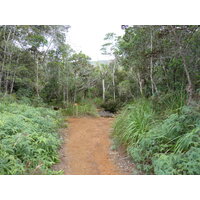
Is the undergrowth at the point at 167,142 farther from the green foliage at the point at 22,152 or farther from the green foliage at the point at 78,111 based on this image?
the green foliage at the point at 78,111

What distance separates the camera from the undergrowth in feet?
5.95

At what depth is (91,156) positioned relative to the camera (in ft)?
9.52

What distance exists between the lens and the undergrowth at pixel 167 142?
1.81 meters

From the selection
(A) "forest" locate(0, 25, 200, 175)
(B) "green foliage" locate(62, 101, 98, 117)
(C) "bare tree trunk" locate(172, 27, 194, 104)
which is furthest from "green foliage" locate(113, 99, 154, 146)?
(B) "green foliage" locate(62, 101, 98, 117)

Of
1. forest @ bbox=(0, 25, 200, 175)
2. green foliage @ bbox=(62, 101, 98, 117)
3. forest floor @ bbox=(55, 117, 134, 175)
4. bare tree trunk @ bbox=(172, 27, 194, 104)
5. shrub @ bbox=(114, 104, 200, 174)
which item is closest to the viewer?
shrub @ bbox=(114, 104, 200, 174)

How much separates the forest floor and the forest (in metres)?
0.18

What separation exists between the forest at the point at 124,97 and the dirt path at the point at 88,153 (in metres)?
0.26

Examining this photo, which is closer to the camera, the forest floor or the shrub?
the shrub

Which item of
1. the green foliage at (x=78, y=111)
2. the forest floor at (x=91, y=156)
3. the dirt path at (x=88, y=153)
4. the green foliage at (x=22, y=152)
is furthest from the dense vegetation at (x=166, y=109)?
the green foliage at (x=78, y=111)

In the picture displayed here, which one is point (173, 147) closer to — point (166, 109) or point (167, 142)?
point (167, 142)

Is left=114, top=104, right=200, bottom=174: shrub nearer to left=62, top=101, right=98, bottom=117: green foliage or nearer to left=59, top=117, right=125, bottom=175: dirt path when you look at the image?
left=59, top=117, right=125, bottom=175: dirt path
